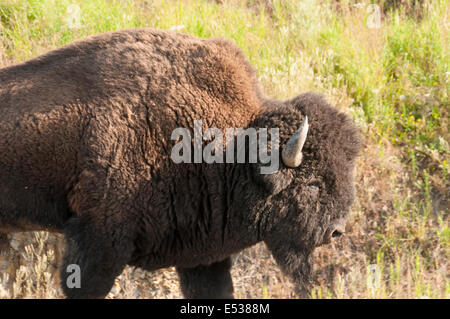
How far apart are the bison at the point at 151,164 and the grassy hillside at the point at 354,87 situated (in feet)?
3.38

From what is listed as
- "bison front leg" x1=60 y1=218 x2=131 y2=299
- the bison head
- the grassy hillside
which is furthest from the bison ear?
the grassy hillside

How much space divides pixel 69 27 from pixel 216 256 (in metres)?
4.09

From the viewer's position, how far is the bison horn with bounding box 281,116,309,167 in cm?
330

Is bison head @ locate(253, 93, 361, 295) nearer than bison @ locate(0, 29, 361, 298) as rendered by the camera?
No

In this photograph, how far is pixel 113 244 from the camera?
3451mm

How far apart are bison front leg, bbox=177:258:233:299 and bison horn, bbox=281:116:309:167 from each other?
1.19m

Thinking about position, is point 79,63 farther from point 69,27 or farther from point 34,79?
point 69,27

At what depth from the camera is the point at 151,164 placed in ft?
11.5

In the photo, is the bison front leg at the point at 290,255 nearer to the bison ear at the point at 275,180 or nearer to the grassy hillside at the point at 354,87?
the bison ear at the point at 275,180

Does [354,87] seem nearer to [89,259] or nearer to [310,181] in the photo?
[310,181]

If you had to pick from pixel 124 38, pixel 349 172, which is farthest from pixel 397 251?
pixel 124 38

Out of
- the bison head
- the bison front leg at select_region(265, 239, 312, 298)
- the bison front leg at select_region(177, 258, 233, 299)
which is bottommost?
the bison front leg at select_region(177, 258, 233, 299)

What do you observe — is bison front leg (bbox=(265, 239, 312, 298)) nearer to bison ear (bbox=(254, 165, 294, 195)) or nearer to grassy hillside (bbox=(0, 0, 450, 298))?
bison ear (bbox=(254, 165, 294, 195))

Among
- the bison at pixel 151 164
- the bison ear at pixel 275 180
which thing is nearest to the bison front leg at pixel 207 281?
the bison at pixel 151 164
